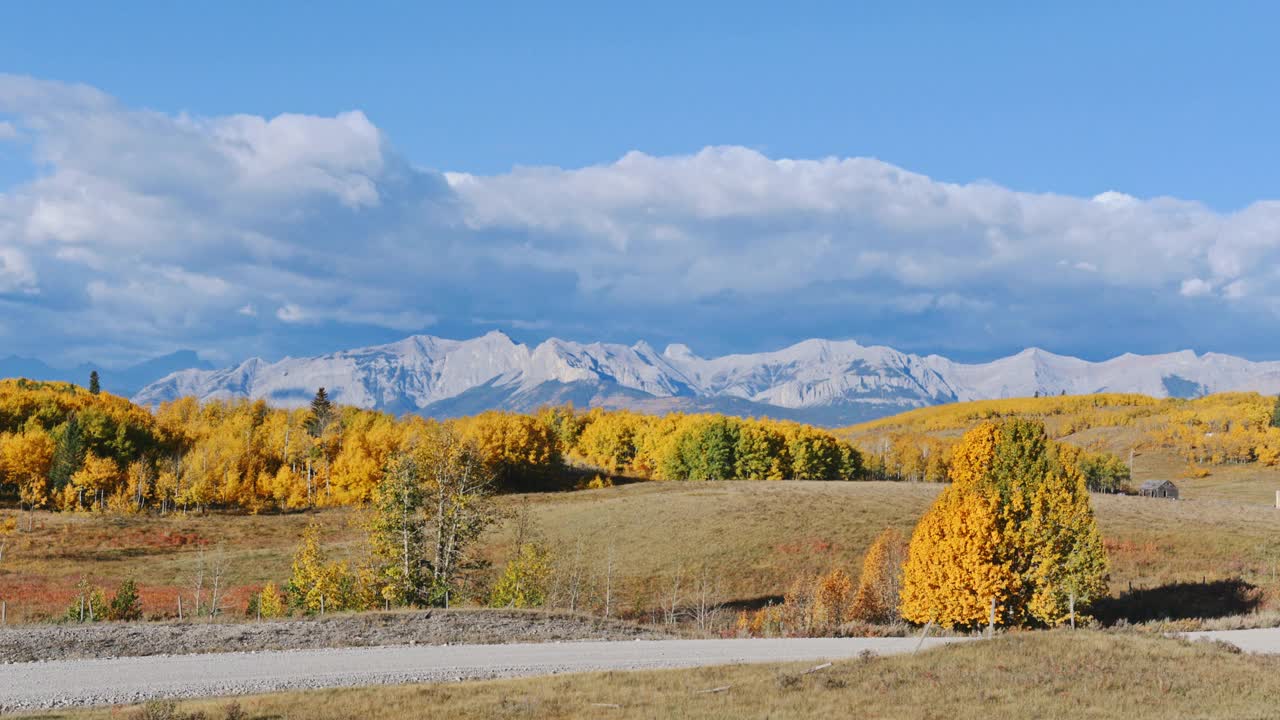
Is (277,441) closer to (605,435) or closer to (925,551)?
(605,435)

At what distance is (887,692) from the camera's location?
72.0 ft

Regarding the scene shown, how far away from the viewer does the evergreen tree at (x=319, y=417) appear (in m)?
143

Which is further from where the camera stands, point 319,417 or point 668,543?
point 319,417

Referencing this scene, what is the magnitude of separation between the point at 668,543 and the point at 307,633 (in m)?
50.6

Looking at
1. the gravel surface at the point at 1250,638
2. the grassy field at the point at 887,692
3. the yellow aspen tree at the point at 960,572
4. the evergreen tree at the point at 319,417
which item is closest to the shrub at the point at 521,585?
the yellow aspen tree at the point at 960,572

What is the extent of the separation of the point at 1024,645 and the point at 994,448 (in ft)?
78.9

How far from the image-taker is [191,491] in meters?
107

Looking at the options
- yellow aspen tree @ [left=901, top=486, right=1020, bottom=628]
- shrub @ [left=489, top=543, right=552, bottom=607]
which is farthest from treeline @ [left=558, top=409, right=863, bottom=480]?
yellow aspen tree @ [left=901, top=486, right=1020, bottom=628]

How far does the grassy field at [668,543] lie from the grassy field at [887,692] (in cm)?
2984

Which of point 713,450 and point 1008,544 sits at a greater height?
point 713,450

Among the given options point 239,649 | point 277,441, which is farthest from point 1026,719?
point 277,441

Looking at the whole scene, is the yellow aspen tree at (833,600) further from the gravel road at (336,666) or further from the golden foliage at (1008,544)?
the gravel road at (336,666)

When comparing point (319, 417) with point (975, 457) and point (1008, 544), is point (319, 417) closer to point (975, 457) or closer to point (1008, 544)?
point (975, 457)

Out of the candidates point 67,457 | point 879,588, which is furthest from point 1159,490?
point 67,457
